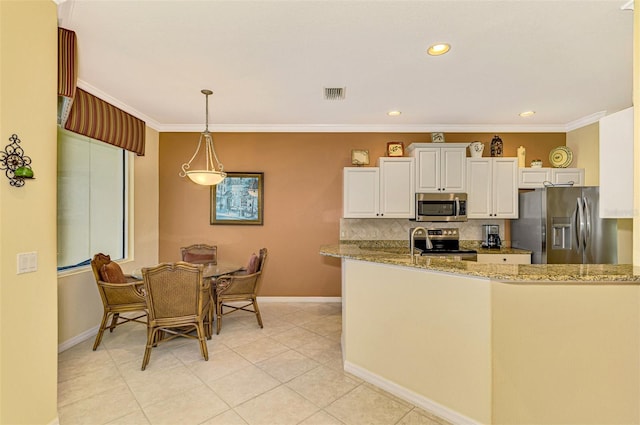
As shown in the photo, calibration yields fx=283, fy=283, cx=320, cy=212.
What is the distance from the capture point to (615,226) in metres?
3.41

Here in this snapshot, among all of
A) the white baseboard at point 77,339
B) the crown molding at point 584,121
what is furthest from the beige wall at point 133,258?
the crown molding at point 584,121

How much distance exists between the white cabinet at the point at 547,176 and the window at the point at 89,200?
18.2ft

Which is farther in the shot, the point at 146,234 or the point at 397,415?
the point at 146,234

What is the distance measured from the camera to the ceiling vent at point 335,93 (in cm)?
302

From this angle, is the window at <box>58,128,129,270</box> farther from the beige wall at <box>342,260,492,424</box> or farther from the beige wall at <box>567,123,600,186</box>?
the beige wall at <box>567,123,600,186</box>

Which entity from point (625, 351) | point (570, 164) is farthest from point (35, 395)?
point (570, 164)

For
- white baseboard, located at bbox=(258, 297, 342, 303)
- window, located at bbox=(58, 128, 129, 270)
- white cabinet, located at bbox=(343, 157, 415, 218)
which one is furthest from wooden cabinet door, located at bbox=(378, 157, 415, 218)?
window, located at bbox=(58, 128, 129, 270)

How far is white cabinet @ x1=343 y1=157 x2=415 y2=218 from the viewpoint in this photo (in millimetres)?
4012

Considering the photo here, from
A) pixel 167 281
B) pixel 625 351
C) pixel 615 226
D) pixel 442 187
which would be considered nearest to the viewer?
pixel 625 351

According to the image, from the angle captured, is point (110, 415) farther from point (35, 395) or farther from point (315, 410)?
point (315, 410)

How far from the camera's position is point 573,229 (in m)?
3.47

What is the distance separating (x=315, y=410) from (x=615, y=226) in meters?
4.05

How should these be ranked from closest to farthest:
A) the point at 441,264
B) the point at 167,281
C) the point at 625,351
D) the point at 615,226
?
the point at 625,351 → the point at 441,264 → the point at 167,281 → the point at 615,226

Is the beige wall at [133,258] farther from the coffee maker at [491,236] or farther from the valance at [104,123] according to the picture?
the coffee maker at [491,236]
